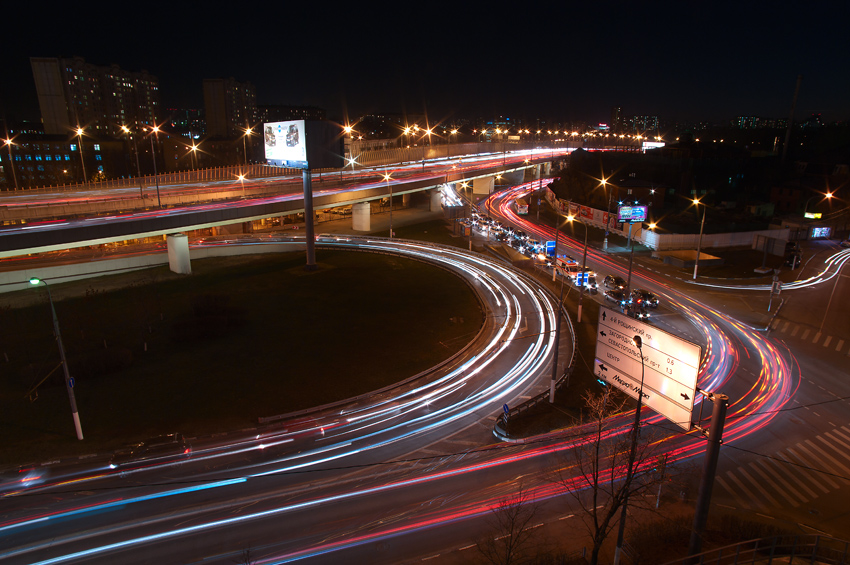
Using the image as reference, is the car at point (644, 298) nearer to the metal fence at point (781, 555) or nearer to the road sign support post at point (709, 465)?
the metal fence at point (781, 555)

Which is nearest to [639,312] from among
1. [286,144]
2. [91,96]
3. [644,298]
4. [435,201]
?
[644,298]

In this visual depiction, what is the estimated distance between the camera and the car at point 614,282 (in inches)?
1305

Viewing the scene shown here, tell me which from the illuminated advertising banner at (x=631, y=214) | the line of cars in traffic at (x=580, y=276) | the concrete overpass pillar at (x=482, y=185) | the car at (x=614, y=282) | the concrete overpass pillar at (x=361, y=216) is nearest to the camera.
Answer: the line of cars in traffic at (x=580, y=276)

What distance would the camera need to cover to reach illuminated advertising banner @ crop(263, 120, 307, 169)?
3647 cm

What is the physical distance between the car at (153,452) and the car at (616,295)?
997 inches

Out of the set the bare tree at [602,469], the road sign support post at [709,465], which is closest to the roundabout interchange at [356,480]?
the bare tree at [602,469]

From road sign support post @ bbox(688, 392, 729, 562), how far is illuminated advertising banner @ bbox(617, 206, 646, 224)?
126 ft

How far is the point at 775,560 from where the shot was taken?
10328mm

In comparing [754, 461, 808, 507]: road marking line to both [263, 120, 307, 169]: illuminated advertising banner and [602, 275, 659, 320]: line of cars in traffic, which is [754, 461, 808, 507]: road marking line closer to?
[602, 275, 659, 320]: line of cars in traffic

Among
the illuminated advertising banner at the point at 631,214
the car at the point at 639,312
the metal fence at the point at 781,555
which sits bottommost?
the car at the point at 639,312

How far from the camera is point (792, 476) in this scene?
1478 cm

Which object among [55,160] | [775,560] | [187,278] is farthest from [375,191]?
[55,160]

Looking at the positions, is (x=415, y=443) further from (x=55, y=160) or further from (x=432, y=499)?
(x=55, y=160)

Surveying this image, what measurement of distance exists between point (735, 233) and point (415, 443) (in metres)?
41.7
